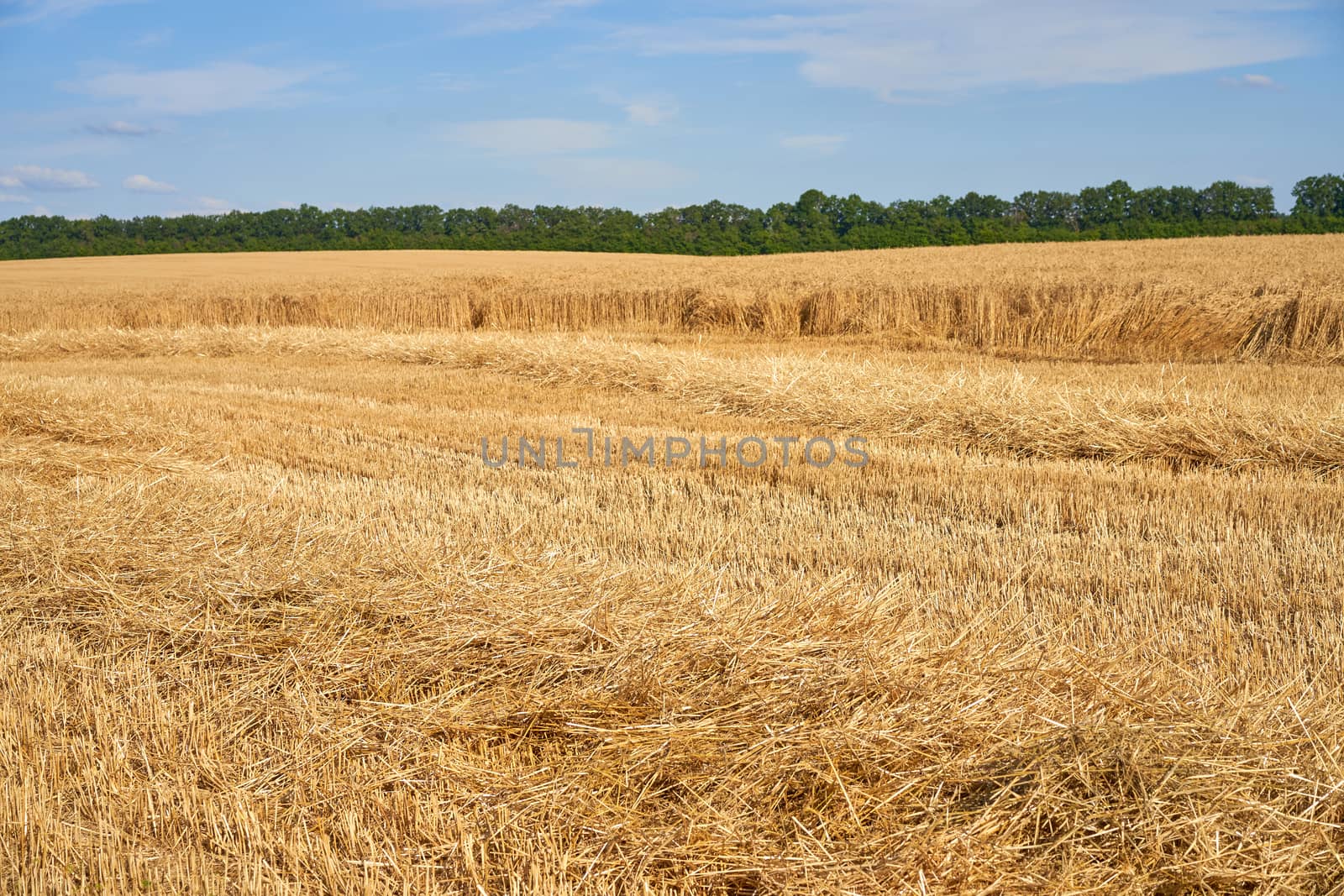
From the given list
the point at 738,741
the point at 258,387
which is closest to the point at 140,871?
the point at 738,741

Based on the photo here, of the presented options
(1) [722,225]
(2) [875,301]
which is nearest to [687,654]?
(2) [875,301]

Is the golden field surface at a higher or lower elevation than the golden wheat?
lower

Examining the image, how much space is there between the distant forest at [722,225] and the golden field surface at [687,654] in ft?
185

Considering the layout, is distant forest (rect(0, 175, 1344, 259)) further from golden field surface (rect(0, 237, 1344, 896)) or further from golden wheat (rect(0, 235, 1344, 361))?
golden field surface (rect(0, 237, 1344, 896))

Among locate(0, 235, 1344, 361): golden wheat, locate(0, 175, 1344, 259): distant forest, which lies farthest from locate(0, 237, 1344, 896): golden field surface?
locate(0, 175, 1344, 259): distant forest

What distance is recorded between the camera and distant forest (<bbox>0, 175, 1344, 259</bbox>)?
212ft

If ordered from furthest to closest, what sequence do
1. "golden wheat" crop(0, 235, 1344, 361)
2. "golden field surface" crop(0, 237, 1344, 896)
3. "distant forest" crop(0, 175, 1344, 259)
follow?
"distant forest" crop(0, 175, 1344, 259) < "golden wheat" crop(0, 235, 1344, 361) < "golden field surface" crop(0, 237, 1344, 896)

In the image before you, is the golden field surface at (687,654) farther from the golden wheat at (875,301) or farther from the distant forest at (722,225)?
the distant forest at (722,225)

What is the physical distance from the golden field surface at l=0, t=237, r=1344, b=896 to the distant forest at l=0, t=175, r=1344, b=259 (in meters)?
56.5

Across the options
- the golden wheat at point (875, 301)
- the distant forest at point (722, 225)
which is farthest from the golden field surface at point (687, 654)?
the distant forest at point (722, 225)

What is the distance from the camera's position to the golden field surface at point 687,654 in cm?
252

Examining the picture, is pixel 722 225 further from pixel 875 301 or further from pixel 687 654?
pixel 687 654

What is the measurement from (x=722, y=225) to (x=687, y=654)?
6792cm

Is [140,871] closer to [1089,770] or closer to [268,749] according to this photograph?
[268,749]
